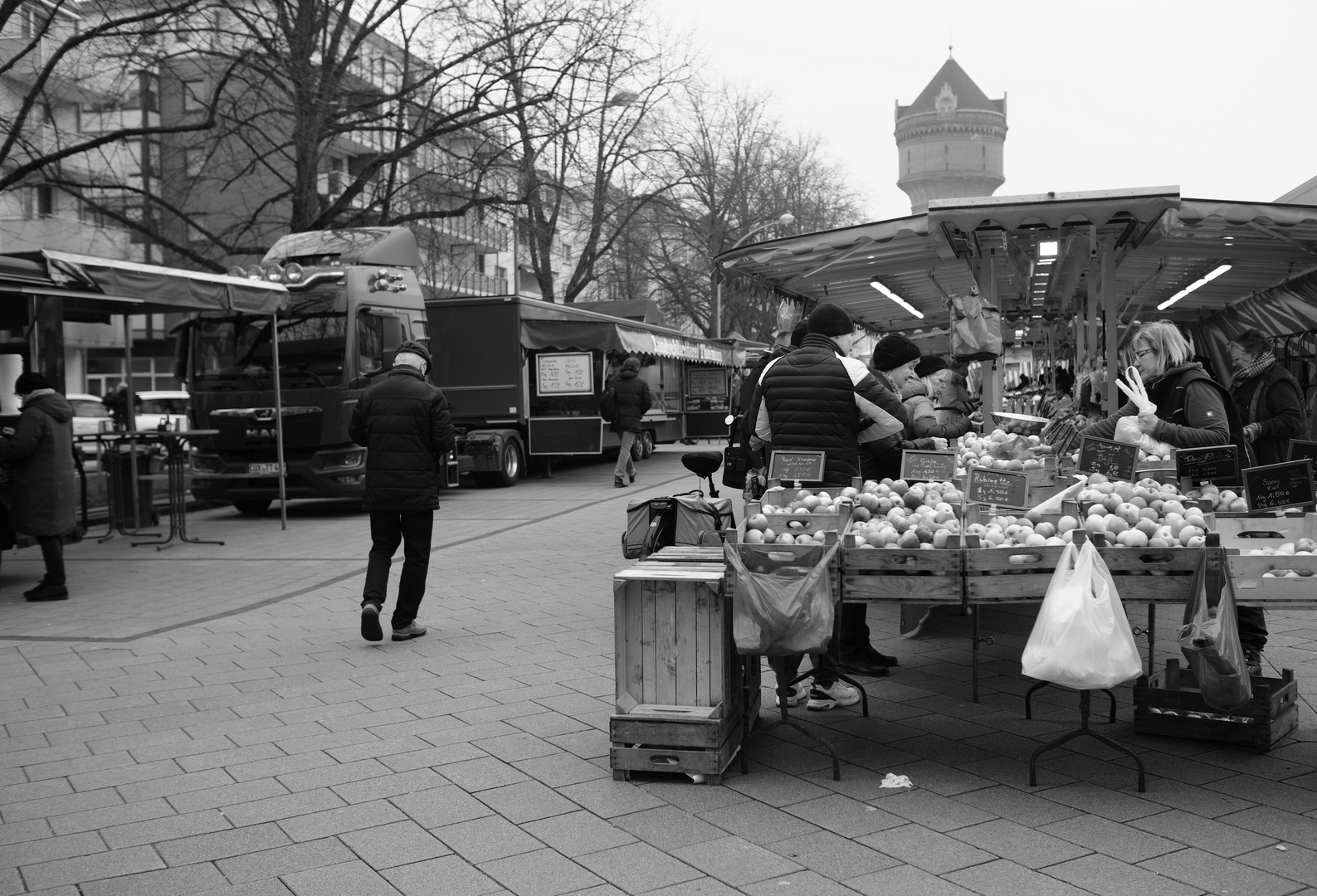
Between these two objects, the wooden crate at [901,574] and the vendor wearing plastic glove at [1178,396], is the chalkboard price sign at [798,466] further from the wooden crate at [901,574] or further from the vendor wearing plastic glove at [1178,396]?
the vendor wearing plastic glove at [1178,396]

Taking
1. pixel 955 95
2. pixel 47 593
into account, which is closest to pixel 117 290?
pixel 47 593

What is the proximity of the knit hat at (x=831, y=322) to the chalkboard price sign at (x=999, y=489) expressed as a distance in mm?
1360

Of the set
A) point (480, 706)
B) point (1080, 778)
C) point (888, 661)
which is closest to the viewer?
point (1080, 778)

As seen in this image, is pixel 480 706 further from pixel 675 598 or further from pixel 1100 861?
pixel 1100 861

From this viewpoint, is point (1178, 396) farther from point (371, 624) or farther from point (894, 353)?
point (371, 624)

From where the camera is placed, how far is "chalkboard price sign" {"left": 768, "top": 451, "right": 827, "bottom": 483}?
6.04 meters

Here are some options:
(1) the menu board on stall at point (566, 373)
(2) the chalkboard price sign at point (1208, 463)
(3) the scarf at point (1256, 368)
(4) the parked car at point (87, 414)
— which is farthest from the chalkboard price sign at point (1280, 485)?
(4) the parked car at point (87, 414)

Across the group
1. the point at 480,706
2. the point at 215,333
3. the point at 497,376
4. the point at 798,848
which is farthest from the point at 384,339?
the point at 798,848

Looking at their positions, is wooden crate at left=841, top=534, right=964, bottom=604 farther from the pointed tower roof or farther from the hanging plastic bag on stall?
the pointed tower roof

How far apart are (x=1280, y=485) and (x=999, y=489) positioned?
3.77 feet

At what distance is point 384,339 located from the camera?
629 inches

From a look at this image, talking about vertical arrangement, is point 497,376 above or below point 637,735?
above

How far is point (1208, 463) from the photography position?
5.52m

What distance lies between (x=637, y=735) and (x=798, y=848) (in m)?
0.93
